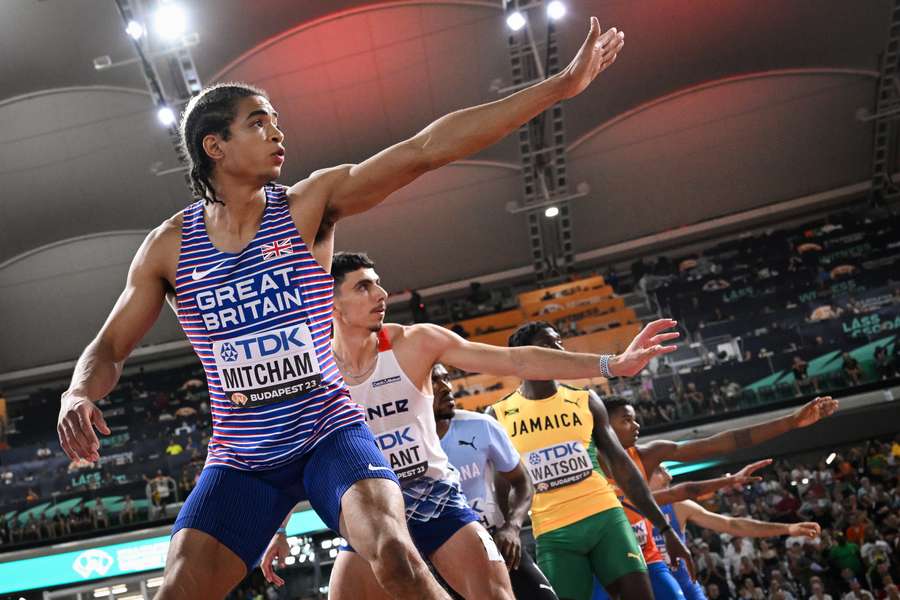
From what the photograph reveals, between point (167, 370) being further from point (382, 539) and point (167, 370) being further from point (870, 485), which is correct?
point (382, 539)

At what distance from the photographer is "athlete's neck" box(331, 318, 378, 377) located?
13.8ft

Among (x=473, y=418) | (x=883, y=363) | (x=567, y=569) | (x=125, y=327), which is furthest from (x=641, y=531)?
(x=883, y=363)

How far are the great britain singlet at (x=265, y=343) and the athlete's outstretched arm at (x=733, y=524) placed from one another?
15.6ft

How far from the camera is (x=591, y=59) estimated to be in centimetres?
299

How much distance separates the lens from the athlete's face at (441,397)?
5.09 metres

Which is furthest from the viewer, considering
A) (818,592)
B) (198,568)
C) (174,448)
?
(174,448)

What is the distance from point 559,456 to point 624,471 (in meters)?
0.41

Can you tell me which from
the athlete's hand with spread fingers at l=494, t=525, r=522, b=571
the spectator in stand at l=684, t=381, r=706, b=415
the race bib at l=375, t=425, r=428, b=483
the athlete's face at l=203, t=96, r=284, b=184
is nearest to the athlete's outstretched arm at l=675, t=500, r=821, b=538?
the athlete's hand with spread fingers at l=494, t=525, r=522, b=571

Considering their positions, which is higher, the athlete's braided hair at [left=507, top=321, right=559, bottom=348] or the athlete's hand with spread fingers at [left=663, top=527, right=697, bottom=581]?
the athlete's braided hair at [left=507, top=321, right=559, bottom=348]

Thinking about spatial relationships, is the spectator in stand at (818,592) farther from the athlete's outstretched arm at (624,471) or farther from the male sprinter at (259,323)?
the male sprinter at (259,323)

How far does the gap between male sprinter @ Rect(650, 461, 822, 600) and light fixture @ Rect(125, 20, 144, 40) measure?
49.7ft

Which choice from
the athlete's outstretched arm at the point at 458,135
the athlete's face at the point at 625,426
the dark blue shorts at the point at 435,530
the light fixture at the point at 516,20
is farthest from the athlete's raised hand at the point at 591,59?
the light fixture at the point at 516,20

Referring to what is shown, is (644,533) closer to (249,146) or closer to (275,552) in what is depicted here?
(275,552)

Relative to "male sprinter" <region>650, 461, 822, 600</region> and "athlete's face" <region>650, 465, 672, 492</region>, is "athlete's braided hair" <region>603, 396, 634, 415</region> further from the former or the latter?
"athlete's face" <region>650, 465, 672, 492</region>
